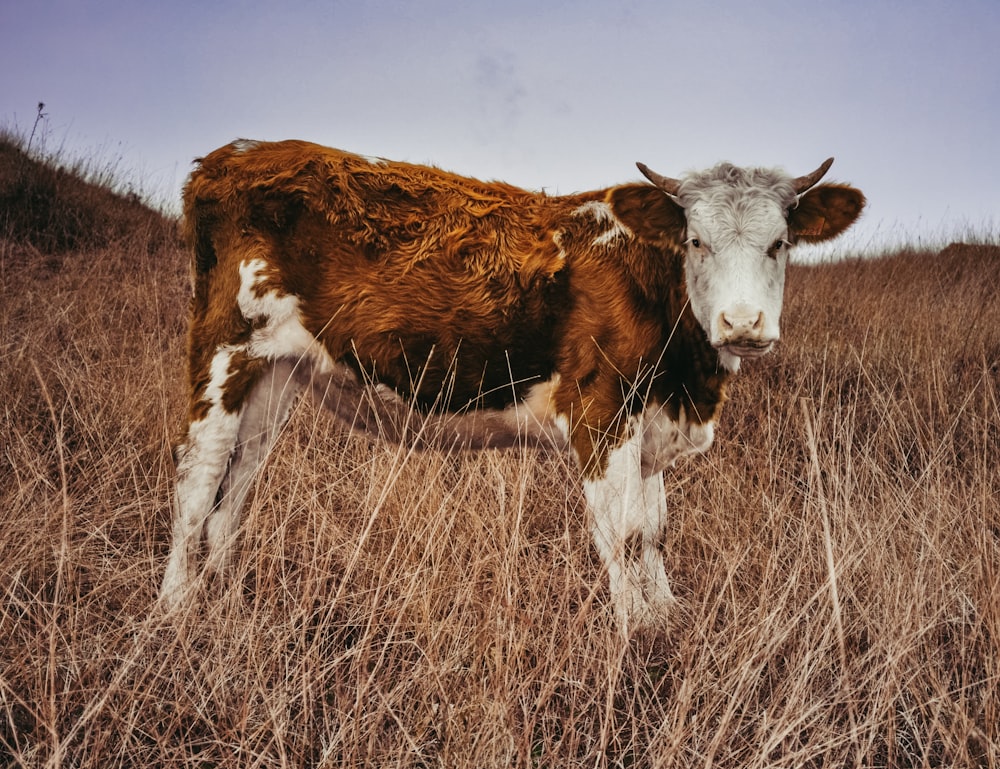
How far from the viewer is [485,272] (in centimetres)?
308

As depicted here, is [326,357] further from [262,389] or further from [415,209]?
[415,209]

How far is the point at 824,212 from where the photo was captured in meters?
3.17

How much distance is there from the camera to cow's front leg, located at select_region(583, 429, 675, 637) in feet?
8.64

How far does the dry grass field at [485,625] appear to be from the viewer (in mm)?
1888

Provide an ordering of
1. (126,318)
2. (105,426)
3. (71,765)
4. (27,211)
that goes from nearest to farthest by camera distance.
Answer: (71,765)
(105,426)
(126,318)
(27,211)

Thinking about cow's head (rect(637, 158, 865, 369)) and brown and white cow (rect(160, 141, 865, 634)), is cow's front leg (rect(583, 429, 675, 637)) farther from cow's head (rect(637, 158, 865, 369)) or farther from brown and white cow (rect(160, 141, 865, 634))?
cow's head (rect(637, 158, 865, 369))

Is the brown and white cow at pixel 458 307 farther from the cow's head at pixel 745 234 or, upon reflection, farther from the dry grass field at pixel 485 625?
the dry grass field at pixel 485 625

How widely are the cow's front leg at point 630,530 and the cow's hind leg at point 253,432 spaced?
4.82ft

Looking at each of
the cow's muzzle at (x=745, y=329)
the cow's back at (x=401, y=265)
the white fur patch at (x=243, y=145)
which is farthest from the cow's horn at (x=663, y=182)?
the white fur patch at (x=243, y=145)

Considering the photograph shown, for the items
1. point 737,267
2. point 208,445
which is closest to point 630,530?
point 737,267

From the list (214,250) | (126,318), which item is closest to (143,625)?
(214,250)

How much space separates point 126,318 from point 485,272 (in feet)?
16.6

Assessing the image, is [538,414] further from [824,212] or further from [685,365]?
[824,212]

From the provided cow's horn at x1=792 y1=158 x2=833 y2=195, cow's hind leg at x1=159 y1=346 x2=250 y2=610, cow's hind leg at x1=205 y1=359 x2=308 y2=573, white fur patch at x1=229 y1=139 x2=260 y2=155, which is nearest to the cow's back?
white fur patch at x1=229 y1=139 x2=260 y2=155
